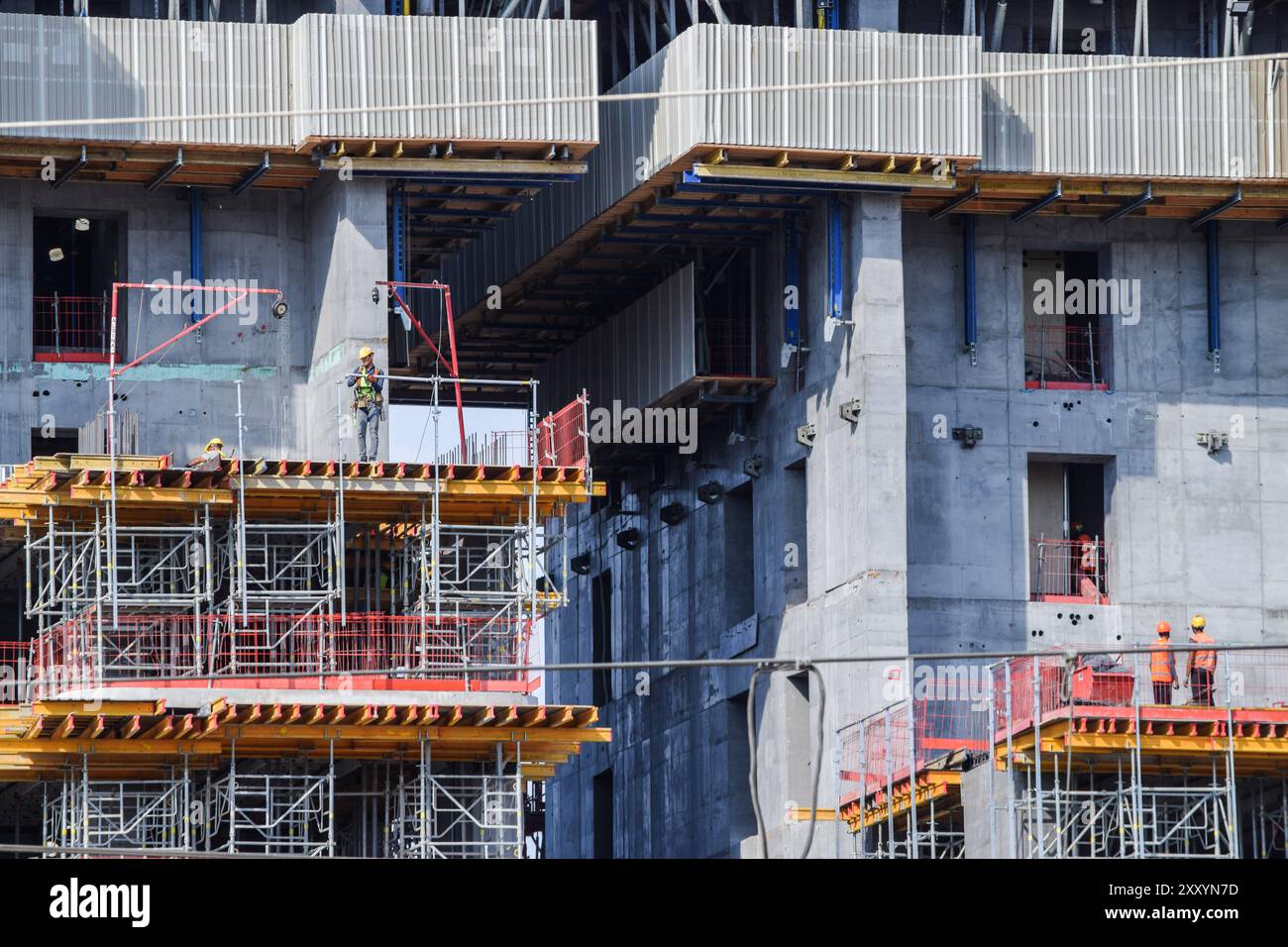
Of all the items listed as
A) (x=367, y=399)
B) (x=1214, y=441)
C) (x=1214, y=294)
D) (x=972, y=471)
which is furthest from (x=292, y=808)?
(x=1214, y=294)

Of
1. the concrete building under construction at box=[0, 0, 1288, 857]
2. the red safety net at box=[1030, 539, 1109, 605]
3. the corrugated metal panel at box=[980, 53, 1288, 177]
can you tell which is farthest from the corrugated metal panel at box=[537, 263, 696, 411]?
the red safety net at box=[1030, 539, 1109, 605]

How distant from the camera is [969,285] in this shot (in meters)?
73.1

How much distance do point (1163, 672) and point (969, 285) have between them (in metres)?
15.7

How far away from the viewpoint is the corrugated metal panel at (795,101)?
66938 mm

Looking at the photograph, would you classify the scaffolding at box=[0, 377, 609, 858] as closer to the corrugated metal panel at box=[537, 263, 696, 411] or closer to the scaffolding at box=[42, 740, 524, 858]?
the scaffolding at box=[42, 740, 524, 858]

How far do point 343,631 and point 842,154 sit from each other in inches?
631

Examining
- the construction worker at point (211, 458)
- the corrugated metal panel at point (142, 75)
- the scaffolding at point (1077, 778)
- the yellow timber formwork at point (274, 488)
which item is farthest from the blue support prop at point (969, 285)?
the construction worker at point (211, 458)

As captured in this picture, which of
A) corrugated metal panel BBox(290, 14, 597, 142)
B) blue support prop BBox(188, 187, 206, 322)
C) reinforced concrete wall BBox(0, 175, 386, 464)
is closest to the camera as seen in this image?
corrugated metal panel BBox(290, 14, 597, 142)

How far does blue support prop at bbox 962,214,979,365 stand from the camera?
239ft

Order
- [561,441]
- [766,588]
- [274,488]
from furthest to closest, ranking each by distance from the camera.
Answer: [766,588] < [561,441] < [274,488]

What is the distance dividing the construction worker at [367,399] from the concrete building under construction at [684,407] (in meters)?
0.62

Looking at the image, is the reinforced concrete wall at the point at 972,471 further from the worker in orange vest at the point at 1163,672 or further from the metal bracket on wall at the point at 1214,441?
the worker in orange vest at the point at 1163,672

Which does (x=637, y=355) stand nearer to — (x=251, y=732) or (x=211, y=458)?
(x=211, y=458)

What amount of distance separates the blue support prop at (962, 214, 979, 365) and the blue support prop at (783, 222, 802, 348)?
458 centimetres
